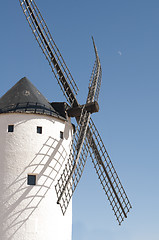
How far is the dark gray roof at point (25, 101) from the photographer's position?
15.1 meters

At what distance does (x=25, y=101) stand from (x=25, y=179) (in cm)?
285

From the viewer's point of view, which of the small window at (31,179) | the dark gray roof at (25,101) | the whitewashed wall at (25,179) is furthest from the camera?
the dark gray roof at (25,101)

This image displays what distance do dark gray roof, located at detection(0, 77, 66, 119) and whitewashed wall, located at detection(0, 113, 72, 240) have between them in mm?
220

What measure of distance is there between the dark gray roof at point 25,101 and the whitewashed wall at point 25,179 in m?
0.22

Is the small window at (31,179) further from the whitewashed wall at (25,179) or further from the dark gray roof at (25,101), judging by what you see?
the dark gray roof at (25,101)

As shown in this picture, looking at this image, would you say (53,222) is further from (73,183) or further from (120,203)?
(120,203)

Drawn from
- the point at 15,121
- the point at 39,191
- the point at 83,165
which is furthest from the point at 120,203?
the point at 15,121

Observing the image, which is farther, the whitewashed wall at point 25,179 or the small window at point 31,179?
the small window at point 31,179

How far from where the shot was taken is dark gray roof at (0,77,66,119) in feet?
49.5

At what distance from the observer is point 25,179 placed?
1433 cm

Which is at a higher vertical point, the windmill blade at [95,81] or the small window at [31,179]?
the windmill blade at [95,81]

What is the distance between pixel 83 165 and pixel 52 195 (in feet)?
5.05

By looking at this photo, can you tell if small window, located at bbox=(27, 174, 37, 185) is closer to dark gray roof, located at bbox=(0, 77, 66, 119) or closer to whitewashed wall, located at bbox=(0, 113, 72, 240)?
whitewashed wall, located at bbox=(0, 113, 72, 240)

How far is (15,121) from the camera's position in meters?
14.9
